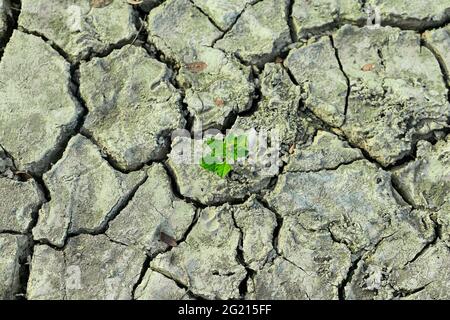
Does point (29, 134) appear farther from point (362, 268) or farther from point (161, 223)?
point (362, 268)

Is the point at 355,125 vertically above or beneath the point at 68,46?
beneath

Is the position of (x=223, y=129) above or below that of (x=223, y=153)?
above

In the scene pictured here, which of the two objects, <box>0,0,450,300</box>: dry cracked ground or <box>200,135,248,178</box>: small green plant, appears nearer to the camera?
<box>0,0,450,300</box>: dry cracked ground

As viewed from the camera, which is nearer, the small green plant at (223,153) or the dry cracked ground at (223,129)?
the dry cracked ground at (223,129)
